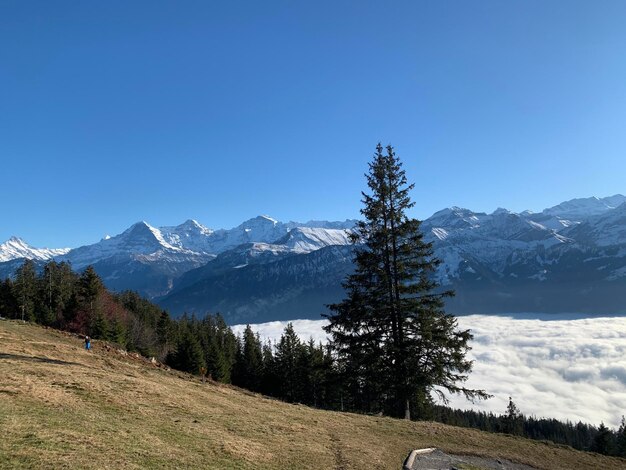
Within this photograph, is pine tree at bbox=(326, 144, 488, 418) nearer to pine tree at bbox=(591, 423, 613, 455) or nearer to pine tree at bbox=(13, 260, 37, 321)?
pine tree at bbox=(591, 423, 613, 455)

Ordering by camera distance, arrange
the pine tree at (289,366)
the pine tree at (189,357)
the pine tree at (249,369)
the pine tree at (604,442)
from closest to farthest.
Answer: the pine tree at (189,357) → the pine tree at (604,442) → the pine tree at (289,366) → the pine tree at (249,369)

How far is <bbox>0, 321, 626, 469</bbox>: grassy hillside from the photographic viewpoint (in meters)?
13.1

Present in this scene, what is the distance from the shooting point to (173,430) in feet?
56.7

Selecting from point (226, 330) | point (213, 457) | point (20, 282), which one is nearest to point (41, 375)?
point (213, 457)

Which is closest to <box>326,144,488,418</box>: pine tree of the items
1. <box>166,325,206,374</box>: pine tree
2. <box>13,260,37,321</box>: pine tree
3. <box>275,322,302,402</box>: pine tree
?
<box>166,325,206,374</box>: pine tree

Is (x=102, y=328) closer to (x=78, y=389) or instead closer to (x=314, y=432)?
(x=78, y=389)

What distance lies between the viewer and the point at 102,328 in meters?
72.6

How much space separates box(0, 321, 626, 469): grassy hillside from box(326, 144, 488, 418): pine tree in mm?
4382

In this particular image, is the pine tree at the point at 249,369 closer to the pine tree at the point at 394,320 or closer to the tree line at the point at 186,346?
the tree line at the point at 186,346

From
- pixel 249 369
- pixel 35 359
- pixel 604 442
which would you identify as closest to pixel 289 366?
pixel 249 369

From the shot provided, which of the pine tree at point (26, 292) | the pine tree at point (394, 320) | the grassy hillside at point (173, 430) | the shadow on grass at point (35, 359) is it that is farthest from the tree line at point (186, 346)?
the grassy hillside at point (173, 430)

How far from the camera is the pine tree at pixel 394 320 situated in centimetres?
3114

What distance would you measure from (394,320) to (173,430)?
787 inches

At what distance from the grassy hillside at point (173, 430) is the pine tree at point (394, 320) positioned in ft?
14.4
